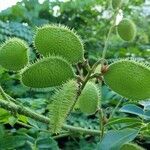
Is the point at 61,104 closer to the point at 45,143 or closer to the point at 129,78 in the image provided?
the point at 129,78

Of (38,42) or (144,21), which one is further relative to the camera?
(144,21)

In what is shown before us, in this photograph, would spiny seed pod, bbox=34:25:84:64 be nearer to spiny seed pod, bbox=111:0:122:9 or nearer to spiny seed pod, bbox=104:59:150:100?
spiny seed pod, bbox=104:59:150:100

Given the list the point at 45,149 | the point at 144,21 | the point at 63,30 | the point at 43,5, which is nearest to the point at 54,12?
the point at 43,5

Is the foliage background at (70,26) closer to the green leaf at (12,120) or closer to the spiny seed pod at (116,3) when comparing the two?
the green leaf at (12,120)

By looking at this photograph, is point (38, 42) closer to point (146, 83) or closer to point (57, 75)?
point (57, 75)

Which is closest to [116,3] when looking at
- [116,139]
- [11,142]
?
[11,142]

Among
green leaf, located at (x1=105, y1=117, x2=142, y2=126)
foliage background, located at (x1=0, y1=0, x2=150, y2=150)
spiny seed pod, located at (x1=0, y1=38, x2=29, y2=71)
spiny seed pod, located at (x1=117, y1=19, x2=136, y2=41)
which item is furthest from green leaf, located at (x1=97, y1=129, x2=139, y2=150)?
spiny seed pod, located at (x1=117, y1=19, x2=136, y2=41)
